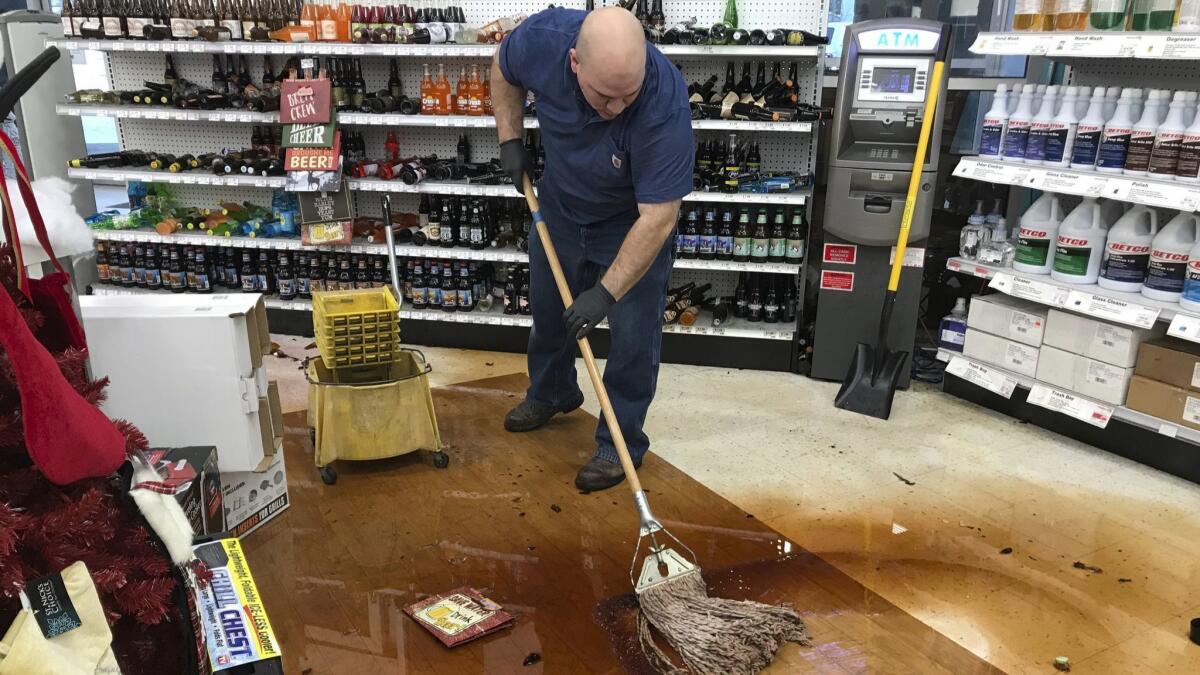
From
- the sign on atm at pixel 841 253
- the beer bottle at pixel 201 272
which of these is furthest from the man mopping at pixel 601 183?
the beer bottle at pixel 201 272

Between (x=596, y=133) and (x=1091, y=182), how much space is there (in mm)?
2101

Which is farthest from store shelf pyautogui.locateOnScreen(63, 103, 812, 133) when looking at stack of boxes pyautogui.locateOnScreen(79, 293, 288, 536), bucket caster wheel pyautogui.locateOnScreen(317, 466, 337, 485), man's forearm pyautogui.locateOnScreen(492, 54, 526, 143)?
stack of boxes pyautogui.locateOnScreen(79, 293, 288, 536)

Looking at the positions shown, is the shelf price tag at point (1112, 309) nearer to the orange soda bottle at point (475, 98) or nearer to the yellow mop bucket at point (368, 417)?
the yellow mop bucket at point (368, 417)

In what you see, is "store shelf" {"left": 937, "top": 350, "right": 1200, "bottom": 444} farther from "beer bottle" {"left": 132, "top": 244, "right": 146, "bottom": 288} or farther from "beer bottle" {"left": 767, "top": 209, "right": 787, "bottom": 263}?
"beer bottle" {"left": 132, "top": 244, "right": 146, "bottom": 288}

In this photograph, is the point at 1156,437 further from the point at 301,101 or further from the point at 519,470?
the point at 301,101

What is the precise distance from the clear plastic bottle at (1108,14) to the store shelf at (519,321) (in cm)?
197

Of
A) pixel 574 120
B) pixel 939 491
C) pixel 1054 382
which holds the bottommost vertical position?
pixel 939 491

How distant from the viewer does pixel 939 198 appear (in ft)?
16.9

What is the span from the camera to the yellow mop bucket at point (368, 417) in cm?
321

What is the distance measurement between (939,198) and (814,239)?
0.93 metres

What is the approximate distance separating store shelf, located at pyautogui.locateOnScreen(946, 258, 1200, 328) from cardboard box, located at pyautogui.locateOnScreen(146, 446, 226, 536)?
3.33 meters

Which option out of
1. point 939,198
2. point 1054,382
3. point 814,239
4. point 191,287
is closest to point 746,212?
point 814,239

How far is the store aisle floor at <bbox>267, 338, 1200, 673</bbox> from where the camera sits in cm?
259

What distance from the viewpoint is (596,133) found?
2.93 m
